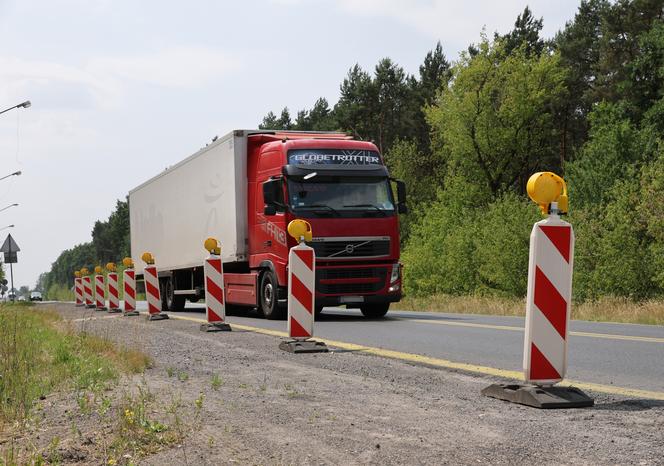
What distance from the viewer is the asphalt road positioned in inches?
293

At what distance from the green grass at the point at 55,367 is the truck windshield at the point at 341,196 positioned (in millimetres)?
5421

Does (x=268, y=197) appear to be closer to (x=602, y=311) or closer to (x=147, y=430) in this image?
(x=602, y=311)

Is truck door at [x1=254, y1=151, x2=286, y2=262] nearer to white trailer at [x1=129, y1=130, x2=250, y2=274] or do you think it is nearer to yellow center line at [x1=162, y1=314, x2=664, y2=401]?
white trailer at [x1=129, y1=130, x2=250, y2=274]

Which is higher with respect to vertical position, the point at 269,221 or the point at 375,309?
the point at 269,221

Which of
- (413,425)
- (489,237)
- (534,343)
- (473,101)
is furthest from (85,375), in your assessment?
(473,101)

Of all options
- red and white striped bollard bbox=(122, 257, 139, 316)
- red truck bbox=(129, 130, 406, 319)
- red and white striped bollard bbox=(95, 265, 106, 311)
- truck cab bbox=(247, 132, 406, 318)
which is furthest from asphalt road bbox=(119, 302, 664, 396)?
red and white striped bollard bbox=(95, 265, 106, 311)

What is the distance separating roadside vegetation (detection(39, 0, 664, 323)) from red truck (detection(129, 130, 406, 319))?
425 centimetres

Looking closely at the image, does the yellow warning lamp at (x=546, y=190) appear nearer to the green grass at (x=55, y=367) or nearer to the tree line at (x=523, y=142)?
the green grass at (x=55, y=367)

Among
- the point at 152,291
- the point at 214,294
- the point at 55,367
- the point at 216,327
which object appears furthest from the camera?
the point at 152,291

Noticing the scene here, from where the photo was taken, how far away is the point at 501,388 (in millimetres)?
5914

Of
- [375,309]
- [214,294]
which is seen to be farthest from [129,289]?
[214,294]

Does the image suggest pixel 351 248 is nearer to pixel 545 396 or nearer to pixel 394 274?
pixel 394 274

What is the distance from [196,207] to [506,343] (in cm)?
1159

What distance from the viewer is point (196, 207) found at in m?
20.1
